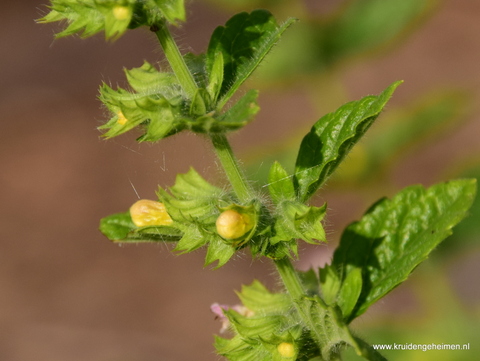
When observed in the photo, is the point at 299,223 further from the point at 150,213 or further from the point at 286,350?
the point at 150,213

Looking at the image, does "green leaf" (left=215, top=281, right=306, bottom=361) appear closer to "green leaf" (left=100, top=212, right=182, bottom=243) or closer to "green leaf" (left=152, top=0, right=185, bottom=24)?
"green leaf" (left=100, top=212, right=182, bottom=243)

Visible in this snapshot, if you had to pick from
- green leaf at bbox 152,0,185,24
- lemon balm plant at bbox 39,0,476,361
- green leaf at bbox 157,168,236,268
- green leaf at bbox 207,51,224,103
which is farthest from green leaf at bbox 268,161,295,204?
green leaf at bbox 152,0,185,24

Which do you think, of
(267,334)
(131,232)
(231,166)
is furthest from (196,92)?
(267,334)

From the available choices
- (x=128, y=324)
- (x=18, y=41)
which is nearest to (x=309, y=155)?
(x=128, y=324)

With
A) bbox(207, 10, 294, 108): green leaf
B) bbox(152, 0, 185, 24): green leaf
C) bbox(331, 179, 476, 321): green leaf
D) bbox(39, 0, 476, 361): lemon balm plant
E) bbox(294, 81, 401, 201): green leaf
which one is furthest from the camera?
bbox(331, 179, 476, 321): green leaf

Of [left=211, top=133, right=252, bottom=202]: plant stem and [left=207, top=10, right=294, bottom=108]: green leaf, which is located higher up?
[left=207, top=10, right=294, bottom=108]: green leaf

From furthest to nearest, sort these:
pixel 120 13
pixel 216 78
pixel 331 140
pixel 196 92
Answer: pixel 331 140, pixel 216 78, pixel 196 92, pixel 120 13
